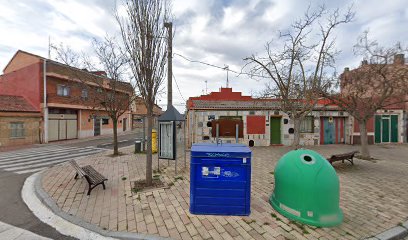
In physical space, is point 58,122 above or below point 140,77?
below

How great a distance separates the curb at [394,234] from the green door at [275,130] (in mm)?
11293

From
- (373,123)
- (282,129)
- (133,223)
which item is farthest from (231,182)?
(373,123)

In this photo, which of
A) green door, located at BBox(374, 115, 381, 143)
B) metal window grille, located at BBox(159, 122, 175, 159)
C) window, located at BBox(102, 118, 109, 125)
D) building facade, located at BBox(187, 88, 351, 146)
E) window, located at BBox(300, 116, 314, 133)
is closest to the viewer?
metal window grille, located at BBox(159, 122, 175, 159)

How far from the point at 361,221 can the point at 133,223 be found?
181 inches

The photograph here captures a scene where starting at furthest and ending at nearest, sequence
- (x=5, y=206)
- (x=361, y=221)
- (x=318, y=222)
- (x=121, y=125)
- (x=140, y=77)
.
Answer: (x=121, y=125)
(x=140, y=77)
(x=5, y=206)
(x=361, y=221)
(x=318, y=222)

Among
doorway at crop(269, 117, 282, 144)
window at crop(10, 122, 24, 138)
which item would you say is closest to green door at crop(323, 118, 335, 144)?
doorway at crop(269, 117, 282, 144)

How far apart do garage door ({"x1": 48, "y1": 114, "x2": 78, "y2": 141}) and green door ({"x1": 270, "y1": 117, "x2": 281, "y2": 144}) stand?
66.2ft

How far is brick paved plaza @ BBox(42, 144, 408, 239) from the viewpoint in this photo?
11.6 feet

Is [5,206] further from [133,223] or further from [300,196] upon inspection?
[300,196]

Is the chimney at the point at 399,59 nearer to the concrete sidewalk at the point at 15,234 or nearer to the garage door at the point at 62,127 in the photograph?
the concrete sidewalk at the point at 15,234

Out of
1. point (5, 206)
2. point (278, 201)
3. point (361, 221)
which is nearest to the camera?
point (361, 221)

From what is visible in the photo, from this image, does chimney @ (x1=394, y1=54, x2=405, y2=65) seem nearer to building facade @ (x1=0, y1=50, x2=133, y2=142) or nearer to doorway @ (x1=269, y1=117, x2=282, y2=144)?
doorway @ (x1=269, y1=117, x2=282, y2=144)

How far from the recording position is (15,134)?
15922 mm

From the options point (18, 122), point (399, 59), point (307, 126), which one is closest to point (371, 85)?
point (399, 59)
